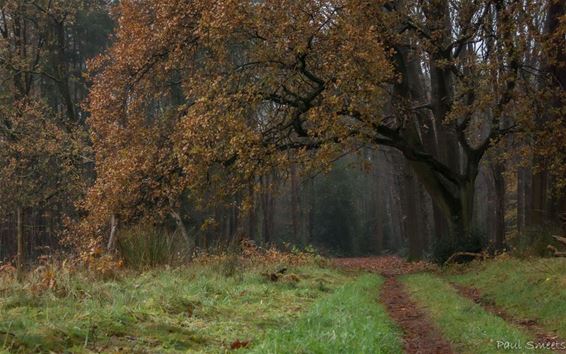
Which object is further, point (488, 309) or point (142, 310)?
point (488, 309)

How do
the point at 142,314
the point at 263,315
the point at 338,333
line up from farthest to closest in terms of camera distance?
1. the point at 263,315
2. the point at 142,314
3. the point at 338,333

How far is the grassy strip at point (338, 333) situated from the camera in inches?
244

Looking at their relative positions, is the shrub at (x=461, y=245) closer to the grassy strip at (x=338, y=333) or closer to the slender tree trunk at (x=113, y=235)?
the slender tree trunk at (x=113, y=235)

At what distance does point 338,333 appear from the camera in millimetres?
7031

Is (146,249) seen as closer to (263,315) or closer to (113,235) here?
(113,235)

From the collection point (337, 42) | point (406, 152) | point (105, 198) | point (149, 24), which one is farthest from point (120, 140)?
point (406, 152)

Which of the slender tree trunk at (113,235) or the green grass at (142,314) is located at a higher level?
the slender tree trunk at (113,235)

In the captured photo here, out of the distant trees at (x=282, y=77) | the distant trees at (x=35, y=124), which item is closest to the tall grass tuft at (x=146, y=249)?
the distant trees at (x=282, y=77)

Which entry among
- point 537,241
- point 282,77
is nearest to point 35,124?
point 282,77

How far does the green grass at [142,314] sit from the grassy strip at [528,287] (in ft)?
12.3

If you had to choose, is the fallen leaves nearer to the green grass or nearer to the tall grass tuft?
the tall grass tuft

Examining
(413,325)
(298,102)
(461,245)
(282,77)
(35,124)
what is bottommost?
(413,325)

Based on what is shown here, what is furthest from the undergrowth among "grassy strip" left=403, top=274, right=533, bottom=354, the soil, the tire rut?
the soil

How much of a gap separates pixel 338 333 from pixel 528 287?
732 cm
